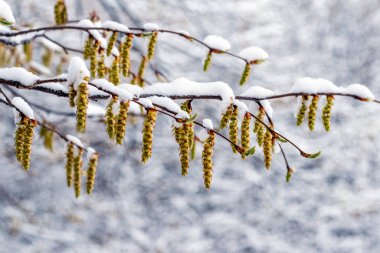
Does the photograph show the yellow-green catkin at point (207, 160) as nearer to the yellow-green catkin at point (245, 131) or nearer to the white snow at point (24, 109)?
the yellow-green catkin at point (245, 131)

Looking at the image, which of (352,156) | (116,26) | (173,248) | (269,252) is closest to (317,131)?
(352,156)

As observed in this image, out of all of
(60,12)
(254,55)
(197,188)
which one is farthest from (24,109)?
(197,188)

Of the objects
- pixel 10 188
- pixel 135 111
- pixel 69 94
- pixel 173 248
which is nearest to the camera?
pixel 69 94

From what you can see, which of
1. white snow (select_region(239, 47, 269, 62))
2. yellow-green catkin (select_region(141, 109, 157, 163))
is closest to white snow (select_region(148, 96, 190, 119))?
yellow-green catkin (select_region(141, 109, 157, 163))

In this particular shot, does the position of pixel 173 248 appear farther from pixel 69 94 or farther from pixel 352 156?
pixel 69 94

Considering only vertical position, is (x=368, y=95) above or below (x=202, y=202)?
below

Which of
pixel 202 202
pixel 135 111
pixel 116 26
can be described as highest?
pixel 202 202

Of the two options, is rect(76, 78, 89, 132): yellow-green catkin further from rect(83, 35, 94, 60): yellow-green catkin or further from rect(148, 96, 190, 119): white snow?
rect(83, 35, 94, 60): yellow-green catkin
